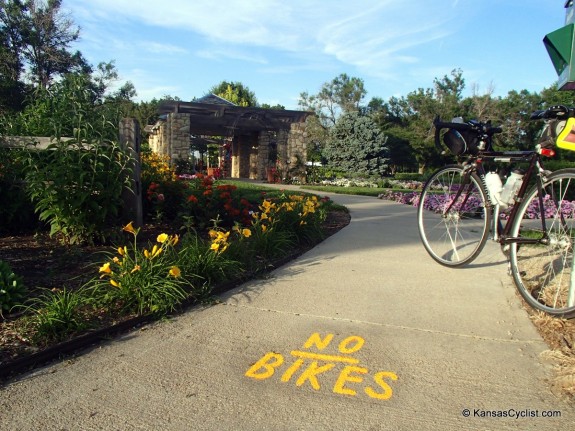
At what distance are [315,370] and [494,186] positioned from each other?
2.38 meters

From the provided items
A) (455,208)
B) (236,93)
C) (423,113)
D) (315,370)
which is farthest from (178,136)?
(236,93)

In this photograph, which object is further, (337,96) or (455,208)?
(337,96)

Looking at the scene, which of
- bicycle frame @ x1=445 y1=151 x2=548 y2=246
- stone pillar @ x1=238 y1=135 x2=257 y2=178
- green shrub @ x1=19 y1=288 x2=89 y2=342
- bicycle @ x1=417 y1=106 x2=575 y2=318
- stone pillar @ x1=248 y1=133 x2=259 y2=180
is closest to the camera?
green shrub @ x1=19 y1=288 x2=89 y2=342

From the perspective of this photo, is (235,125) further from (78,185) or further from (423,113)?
(423,113)

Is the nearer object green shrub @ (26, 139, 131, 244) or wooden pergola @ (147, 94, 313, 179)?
green shrub @ (26, 139, 131, 244)

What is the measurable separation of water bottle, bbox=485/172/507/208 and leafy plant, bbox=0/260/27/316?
366cm

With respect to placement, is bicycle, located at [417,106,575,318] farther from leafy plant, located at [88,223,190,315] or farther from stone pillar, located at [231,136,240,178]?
stone pillar, located at [231,136,240,178]

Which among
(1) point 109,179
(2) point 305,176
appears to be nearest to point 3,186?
(1) point 109,179

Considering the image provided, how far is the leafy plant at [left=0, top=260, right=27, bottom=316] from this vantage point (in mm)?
2814

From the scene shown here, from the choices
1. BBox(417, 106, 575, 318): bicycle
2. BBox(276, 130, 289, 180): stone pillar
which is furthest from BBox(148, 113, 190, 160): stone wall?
BBox(417, 106, 575, 318): bicycle

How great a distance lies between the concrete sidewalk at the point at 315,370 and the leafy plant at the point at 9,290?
2.65ft

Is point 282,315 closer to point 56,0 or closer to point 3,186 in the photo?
point 3,186

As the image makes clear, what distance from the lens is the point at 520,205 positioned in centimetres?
331

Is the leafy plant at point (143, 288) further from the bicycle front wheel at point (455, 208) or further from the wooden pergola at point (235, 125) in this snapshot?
the wooden pergola at point (235, 125)
